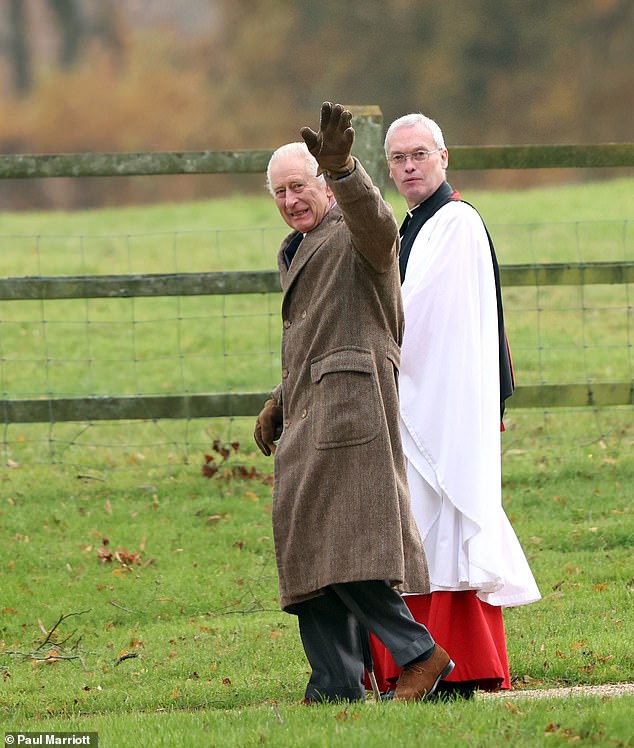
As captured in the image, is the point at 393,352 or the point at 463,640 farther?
the point at 463,640

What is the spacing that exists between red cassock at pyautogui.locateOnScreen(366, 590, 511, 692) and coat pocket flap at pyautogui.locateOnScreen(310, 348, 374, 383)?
1063 mm

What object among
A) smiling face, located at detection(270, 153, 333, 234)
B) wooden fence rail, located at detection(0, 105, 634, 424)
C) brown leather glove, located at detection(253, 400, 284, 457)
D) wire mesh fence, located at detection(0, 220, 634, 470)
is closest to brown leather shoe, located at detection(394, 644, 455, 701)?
brown leather glove, located at detection(253, 400, 284, 457)

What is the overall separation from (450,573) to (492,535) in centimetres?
20

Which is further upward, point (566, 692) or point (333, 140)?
point (333, 140)

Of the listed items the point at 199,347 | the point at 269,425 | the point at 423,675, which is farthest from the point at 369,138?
the point at 199,347

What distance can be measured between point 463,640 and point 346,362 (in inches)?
48.8

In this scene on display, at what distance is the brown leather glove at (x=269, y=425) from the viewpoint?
16.0 feet

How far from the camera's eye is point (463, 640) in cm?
502

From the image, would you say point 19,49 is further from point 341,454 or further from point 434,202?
point 341,454

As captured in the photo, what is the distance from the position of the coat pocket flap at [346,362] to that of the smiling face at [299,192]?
439mm

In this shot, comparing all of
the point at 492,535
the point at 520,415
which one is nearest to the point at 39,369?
the point at 520,415

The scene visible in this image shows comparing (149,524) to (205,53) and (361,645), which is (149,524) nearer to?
(361,645)

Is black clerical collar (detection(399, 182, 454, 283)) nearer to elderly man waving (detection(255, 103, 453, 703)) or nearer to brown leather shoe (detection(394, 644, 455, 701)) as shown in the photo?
elderly man waving (detection(255, 103, 453, 703))

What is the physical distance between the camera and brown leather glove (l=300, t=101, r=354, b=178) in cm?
399
